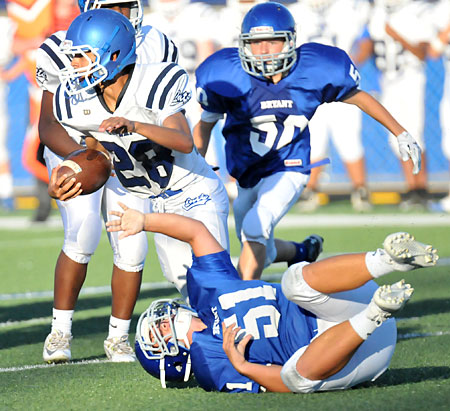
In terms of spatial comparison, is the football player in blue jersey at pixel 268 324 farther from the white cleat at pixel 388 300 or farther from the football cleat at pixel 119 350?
the football cleat at pixel 119 350

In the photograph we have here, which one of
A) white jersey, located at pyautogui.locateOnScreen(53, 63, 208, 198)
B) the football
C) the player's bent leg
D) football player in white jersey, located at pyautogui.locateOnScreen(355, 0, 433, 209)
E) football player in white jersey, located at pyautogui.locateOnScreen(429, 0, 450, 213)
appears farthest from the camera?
football player in white jersey, located at pyautogui.locateOnScreen(355, 0, 433, 209)

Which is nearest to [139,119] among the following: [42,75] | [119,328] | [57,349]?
[42,75]

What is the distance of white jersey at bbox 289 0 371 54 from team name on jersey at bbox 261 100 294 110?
671 centimetres

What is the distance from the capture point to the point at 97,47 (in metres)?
3.59

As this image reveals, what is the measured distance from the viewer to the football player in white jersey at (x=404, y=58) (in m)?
11.7

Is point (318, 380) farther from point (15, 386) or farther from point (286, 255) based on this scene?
point (286, 255)

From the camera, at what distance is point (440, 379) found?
3314 mm

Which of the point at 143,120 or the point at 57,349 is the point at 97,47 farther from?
the point at 57,349

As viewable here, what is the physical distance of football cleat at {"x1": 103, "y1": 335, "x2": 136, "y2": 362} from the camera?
403 cm

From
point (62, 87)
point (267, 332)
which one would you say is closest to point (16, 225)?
point (62, 87)

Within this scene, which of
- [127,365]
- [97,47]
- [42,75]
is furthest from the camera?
[42,75]

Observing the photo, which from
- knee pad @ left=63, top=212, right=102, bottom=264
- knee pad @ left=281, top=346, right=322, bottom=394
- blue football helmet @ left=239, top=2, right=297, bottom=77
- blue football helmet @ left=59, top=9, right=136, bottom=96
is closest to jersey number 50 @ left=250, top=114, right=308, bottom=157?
blue football helmet @ left=239, top=2, right=297, bottom=77

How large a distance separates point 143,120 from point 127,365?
1011mm

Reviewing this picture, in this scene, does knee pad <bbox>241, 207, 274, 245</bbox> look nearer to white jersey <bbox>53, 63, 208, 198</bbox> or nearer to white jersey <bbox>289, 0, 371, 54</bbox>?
white jersey <bbox>53, 63, 208, 198</bbox>
